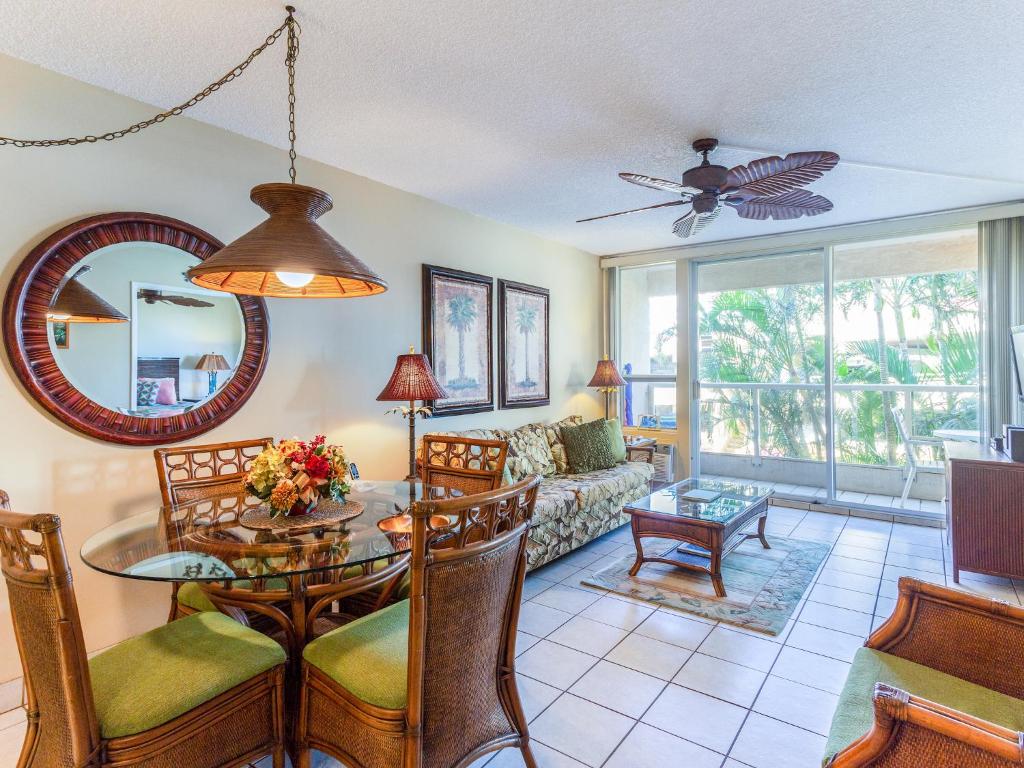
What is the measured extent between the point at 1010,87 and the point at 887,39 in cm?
87

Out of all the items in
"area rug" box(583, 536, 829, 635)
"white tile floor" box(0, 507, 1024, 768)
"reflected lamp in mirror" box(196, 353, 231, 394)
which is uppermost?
"reflected lamp in mirror" box(196, 353, 231, 394)

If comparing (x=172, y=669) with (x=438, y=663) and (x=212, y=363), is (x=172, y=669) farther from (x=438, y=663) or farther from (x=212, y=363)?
(x=212, y=363)

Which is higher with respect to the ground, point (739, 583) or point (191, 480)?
point (191, 480)

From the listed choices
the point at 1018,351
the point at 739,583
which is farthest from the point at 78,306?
the point at 1018,351

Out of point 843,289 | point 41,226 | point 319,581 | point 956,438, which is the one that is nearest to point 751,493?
point 956,438

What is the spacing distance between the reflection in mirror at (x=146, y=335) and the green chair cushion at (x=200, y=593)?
911 millimetres

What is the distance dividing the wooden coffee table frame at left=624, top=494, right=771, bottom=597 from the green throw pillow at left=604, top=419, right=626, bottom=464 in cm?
119

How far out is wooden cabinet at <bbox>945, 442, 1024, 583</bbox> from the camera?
3.21 metres

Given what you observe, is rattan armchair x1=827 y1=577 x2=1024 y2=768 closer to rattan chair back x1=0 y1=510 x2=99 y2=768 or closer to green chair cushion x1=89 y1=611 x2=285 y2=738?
green chair cushion x1=89 y1=611 x2=285 y2=738

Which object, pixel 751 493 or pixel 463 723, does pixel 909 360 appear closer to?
pixel 751 493

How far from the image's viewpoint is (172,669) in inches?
59.2

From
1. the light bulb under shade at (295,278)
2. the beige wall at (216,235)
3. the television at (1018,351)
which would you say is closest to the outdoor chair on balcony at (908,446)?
the television at (1018,351)

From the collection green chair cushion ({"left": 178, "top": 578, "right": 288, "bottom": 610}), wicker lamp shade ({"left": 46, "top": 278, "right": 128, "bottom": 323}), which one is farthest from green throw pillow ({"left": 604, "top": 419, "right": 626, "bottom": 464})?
wicker lamp shade ({"left": 46, "top": 278, "right": 128, "bottom": 323})

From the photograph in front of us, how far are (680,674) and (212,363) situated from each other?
8.82 feet
